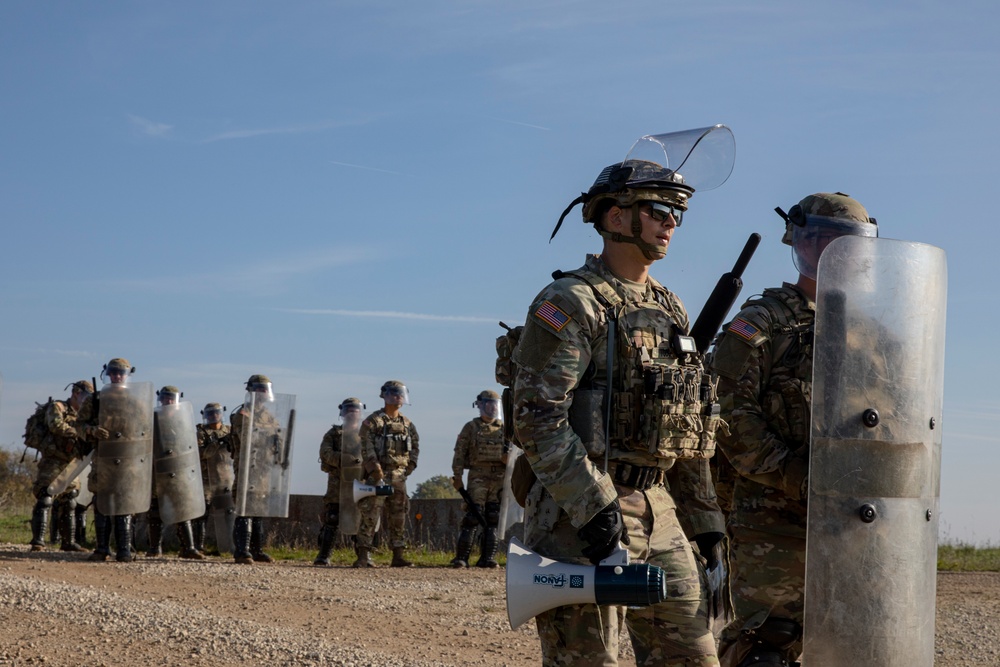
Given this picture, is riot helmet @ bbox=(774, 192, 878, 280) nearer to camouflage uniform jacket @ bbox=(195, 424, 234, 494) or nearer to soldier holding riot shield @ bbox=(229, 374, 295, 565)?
soldier holding riot shield @ bbox=(229, 374, 295, 565)

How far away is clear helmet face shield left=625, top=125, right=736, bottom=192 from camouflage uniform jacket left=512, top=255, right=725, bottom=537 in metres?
0.59

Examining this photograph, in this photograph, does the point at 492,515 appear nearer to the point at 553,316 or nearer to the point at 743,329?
the point at 743,329

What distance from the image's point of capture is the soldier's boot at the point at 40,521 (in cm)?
1781

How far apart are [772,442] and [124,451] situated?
10.9m

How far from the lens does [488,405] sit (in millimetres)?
16938

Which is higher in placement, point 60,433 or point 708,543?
point 60,433

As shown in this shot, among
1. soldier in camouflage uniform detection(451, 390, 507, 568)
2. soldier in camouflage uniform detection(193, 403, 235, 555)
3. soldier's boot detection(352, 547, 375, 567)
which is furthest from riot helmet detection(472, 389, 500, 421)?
soldier in camouflage uniform detection(193, 403, 235, 555)

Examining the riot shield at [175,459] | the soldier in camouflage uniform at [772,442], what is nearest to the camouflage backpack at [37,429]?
the riot shield at [175,459]

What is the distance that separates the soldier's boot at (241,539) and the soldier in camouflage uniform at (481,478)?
264 cm

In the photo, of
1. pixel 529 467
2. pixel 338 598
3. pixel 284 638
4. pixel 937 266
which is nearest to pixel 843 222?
pixel 937 266

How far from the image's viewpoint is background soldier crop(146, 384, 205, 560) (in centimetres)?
1611

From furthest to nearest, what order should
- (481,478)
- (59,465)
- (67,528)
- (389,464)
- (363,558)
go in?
(67,528) < (59,465) < (481,478) < (363,558) < (389,464)

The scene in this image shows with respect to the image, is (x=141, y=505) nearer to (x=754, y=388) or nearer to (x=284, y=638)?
(x=284, y=638)

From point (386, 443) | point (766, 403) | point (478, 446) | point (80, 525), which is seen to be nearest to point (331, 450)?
point (386, 443)
